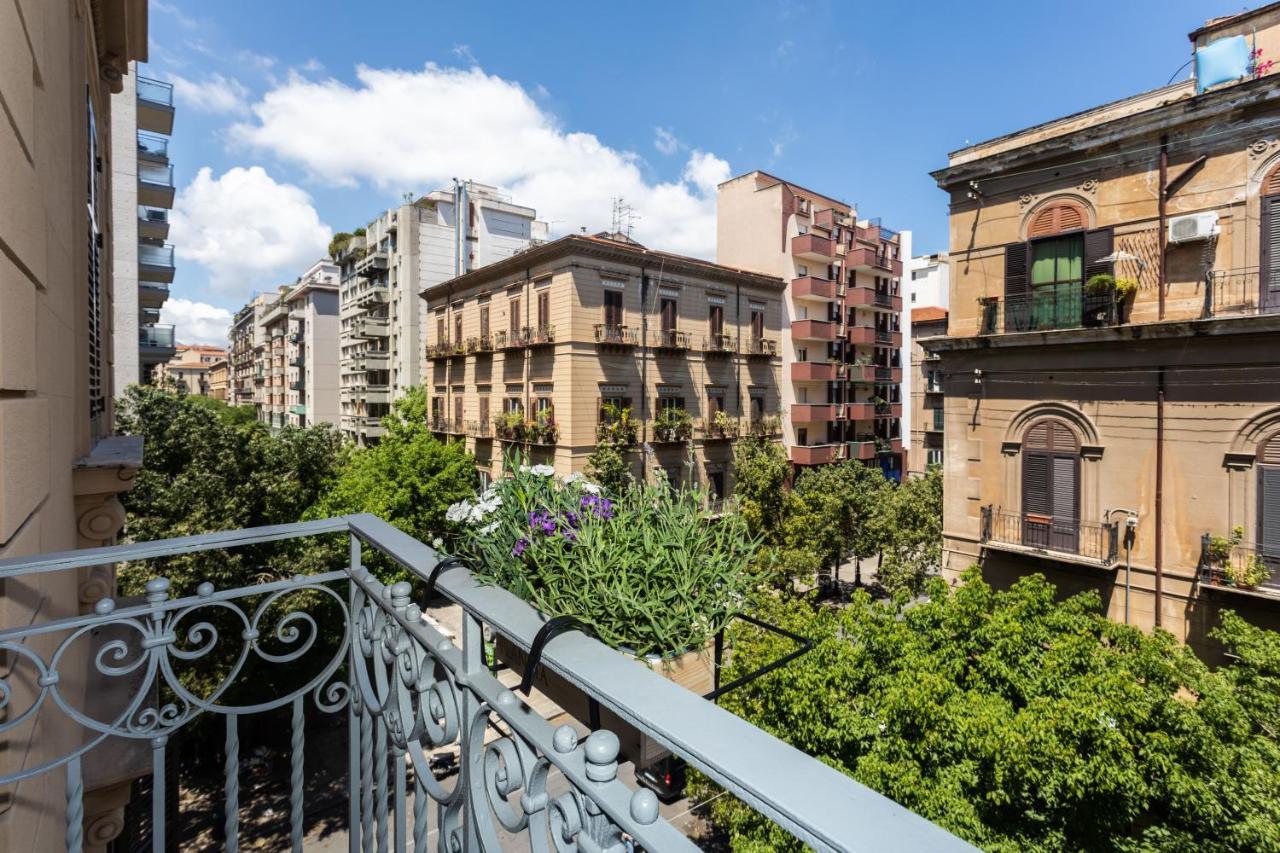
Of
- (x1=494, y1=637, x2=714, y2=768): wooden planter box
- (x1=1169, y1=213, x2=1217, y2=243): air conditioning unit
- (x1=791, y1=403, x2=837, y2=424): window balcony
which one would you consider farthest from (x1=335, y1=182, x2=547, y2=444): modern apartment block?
(x1=494, y1=637, x2=714, y2=768): wooden planter box

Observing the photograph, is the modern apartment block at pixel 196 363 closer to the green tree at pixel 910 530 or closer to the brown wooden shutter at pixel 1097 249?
the green tree at pixel 910 530

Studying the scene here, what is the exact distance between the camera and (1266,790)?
5402mm

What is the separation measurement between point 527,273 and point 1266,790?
2151cm

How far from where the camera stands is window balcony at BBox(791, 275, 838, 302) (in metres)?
27.1

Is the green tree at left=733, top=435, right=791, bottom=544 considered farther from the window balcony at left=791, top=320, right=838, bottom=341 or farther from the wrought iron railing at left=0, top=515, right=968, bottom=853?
the wrought iron railing at left=0, top=515, right=968, bottom=853

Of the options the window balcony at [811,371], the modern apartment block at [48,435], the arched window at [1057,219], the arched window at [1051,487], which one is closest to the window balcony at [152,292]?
the modern apartment block at [48,435]

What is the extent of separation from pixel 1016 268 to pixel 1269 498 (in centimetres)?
542

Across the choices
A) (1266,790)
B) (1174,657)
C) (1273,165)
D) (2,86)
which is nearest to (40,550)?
(2,86)

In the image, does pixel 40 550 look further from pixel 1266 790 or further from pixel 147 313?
pixel 147 313

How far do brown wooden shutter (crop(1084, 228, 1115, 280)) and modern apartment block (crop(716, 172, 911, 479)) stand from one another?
54.0 feet

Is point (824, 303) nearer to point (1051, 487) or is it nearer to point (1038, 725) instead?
point (1051, 487)

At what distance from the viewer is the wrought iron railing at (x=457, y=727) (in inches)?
31.2

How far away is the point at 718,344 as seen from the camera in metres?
24.5

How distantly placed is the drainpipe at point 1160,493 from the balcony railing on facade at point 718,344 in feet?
50.8
